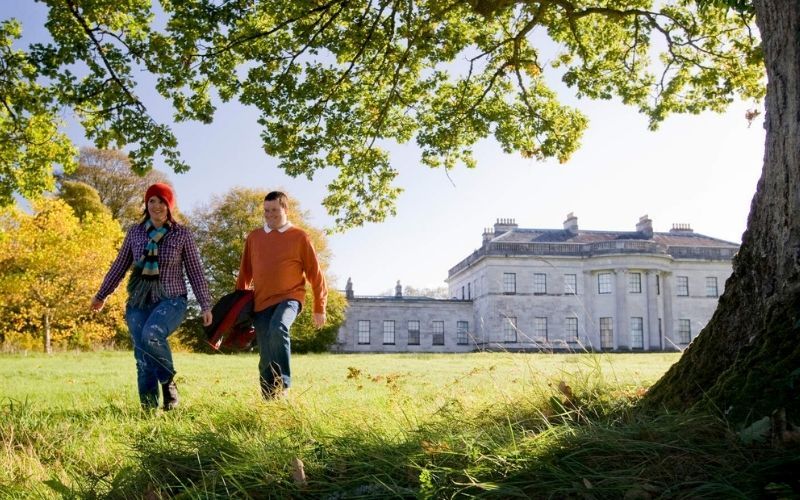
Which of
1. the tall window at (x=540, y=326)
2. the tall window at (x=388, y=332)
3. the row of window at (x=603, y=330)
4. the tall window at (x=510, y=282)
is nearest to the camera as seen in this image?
the row of window at (x=603, y=330)

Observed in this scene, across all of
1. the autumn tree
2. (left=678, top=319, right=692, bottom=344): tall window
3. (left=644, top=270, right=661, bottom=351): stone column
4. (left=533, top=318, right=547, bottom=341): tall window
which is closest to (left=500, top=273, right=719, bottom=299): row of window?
(left=644, top=270, right=661, bottom=351): stone column

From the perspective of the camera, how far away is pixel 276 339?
17.4 ft

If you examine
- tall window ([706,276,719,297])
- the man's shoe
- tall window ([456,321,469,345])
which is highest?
tall window ([706,276,719,297])

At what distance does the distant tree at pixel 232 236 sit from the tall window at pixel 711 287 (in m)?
30.6

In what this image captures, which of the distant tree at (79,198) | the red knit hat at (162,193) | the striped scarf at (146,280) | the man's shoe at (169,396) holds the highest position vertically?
the distant tree at (79,198)

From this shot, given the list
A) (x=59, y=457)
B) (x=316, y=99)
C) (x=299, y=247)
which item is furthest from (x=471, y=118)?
(x=59, y=457)

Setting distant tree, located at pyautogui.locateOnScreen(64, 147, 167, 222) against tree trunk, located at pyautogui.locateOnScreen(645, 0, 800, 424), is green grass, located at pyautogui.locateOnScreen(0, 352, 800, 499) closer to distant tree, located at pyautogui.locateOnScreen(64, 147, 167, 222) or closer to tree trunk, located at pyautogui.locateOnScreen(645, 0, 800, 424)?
tree trunk, located at pyautogui.locateOnScreen(645, 0, 800, 424)

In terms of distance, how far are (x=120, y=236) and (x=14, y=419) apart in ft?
84.5

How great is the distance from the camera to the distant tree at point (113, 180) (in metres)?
37.8

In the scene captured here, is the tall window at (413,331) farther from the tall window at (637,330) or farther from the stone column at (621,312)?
the tall window at (637,330)

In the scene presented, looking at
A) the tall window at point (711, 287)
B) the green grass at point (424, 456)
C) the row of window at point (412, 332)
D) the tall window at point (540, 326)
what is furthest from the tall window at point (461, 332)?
the green grass at point (424, 456)

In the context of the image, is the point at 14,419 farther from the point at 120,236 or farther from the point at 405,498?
the point at 120,236

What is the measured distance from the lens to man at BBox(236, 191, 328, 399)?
17.8 ft

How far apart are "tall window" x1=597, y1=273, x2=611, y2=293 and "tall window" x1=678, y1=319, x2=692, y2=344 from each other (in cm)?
683
